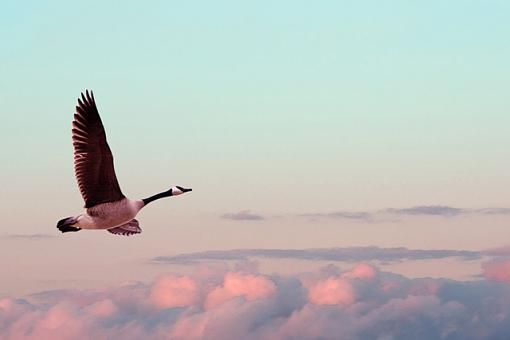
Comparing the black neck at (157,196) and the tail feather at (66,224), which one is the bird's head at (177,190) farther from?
the tail feather at (66,224)

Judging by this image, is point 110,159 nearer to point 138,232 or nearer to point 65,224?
point 65,224

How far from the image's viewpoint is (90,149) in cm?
4378

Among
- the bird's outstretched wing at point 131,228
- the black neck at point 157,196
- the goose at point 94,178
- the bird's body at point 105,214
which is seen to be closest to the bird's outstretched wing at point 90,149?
the goose at point 94,178

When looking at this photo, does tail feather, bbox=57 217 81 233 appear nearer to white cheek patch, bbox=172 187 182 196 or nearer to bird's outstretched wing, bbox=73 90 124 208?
bird's outstretched wing, bbox=73 90 124 208

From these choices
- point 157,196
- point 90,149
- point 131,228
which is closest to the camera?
point 90,149

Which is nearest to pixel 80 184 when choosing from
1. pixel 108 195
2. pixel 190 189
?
pixel 108 195

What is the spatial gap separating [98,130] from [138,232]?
26.4 feet

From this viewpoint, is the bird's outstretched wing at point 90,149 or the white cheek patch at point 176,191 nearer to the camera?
the bird's outstretched wing at point 90,149

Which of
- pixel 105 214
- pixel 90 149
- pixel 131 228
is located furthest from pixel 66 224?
pixel 131 228

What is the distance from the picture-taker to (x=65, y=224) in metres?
44.2

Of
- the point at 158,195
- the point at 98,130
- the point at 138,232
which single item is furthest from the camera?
the point at 138,232

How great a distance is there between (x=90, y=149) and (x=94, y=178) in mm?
1136

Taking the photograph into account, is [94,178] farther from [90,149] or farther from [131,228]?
[131,228]

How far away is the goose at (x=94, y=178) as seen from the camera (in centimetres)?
4375
